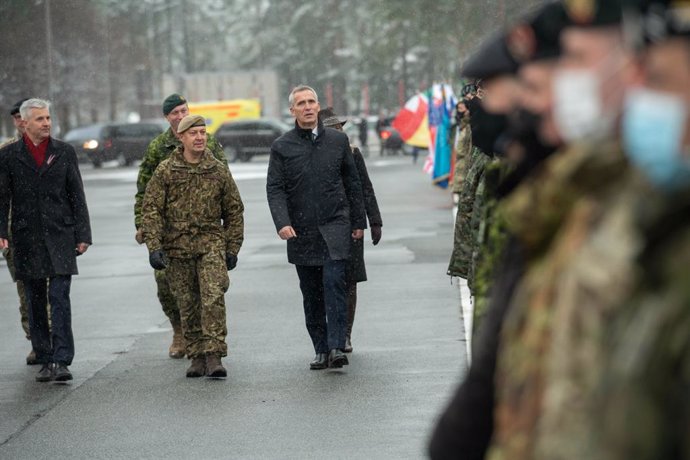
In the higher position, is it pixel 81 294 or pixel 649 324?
pixel 649 324

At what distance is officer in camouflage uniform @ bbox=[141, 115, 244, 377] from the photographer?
394 inches

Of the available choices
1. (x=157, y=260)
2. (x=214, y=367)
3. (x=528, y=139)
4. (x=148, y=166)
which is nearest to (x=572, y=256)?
(x=528, y=139)

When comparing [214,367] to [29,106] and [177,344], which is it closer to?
[177,344]

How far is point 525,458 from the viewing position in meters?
2.17

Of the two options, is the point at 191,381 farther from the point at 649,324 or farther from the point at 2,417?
the point at 649,324

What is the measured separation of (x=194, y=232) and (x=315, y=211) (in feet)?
2.61

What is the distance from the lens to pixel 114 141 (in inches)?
2362

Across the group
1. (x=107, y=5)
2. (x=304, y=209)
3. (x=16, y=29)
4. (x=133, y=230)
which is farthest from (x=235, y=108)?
(x=304, y=209)

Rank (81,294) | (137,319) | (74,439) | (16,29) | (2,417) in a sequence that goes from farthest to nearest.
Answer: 1. (16,29)
2. (81,294)
3. (137,319)
4. (2,417)
5. (74,439)

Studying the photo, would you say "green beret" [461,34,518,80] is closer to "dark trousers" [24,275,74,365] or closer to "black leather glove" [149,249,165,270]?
"black leather glove" [149,249,165,270]

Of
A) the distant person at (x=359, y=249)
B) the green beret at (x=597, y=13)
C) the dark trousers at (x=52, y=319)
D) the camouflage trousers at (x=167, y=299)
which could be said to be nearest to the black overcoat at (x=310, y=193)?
the distant person at (x=359, y=249)

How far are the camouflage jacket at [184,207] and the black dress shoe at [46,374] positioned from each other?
1001mm

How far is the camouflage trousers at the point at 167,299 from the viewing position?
36.0 ft

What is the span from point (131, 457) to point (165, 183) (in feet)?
9.87
